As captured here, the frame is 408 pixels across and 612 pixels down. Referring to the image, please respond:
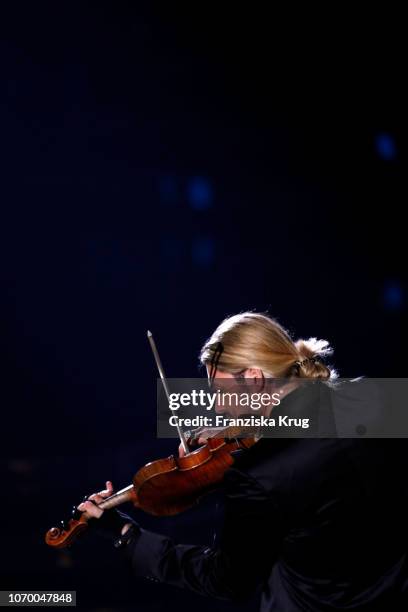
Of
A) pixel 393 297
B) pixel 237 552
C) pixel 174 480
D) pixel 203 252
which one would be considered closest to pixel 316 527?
pixel 237 552

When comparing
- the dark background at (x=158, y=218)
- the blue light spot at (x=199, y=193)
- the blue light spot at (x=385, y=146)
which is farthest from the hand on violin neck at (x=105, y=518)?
the blue light spot at (x=385, y=146)

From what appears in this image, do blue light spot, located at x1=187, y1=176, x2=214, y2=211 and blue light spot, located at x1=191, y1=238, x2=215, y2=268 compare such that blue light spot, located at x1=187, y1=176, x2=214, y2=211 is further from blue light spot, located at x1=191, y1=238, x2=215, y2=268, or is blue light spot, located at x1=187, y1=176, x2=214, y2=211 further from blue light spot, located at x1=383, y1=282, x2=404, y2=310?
blue light spot, located at x1=383, y1=282, x2=404, y2=310

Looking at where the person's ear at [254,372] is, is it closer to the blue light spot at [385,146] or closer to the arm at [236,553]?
the arm at [236,553]

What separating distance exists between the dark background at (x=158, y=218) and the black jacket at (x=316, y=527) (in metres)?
2.11

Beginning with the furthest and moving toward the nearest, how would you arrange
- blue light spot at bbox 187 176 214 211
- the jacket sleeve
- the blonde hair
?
blue light spot at bbox 187 176 214 211, the blonde hair, the jacket sleeve

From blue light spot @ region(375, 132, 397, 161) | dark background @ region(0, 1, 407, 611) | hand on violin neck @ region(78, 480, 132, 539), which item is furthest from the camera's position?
blue light spot @ region(375, 132, 397, 161)

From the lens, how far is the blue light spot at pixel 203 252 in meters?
3.66

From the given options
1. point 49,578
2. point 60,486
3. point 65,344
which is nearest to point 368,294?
point 65,344

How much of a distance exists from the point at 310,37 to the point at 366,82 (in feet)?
1.41

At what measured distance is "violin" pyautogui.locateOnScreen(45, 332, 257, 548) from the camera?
1.75 m

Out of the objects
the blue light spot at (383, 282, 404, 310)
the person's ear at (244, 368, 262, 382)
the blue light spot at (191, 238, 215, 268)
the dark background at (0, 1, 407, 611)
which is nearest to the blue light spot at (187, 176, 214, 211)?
the dark background at (0, 1, 407, 611)

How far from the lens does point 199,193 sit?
12.0ft

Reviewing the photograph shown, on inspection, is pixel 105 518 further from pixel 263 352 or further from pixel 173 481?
pixel 263 352

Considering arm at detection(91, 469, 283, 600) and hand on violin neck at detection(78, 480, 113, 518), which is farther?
hand on violin neck at detection(78, 480, 113, 518)
